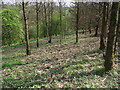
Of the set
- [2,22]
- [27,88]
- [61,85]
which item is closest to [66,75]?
[61,85]

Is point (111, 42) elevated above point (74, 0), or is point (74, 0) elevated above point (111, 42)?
point (74, 0)

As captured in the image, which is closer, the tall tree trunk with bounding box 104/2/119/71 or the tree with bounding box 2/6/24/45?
the tall tree trunk with bounding box 104/2/119/71

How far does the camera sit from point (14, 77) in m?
8.38

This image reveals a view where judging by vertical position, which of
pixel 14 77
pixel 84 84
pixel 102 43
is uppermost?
pixel 102 43

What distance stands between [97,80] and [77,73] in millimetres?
1540

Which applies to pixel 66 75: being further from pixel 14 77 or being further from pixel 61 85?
pixel 14 77

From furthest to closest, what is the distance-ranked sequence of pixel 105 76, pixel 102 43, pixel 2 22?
pixel 2 22 < pixel 102 43 < pixel 105 76

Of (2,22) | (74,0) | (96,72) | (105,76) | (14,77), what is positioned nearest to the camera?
(105,76)

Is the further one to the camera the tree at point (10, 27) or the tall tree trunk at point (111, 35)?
the tree at point (10, 27)

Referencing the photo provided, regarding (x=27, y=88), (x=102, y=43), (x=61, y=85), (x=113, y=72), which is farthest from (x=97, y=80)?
(x=102, y=43)

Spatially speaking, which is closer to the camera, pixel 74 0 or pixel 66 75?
pixel 66 75

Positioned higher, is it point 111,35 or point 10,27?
point 10,27

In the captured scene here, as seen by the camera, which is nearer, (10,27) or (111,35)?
(111,35)

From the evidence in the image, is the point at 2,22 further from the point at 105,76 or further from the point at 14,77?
the point at 105,76
